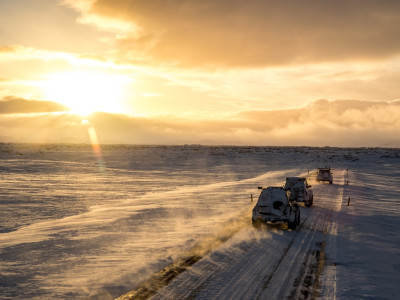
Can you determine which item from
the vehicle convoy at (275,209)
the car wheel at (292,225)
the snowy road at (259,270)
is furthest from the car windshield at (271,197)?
the snowy road at (259,270)

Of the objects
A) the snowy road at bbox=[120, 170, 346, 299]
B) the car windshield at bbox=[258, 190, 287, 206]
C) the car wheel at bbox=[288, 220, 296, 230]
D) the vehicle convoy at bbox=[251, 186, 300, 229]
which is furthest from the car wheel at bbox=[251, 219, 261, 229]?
the car wheel at bbox=[288, 220, 296, 230]

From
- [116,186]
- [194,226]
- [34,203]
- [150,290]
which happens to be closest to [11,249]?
[150,290]

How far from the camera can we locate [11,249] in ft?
39.9

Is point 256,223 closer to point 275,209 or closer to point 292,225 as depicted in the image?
point 275,209

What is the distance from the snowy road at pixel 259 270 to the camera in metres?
8.44

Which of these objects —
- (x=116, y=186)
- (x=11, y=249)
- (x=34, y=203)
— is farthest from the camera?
(x=116, y=186)

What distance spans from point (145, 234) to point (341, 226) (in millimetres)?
9671

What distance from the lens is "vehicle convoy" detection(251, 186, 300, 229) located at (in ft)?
50.8

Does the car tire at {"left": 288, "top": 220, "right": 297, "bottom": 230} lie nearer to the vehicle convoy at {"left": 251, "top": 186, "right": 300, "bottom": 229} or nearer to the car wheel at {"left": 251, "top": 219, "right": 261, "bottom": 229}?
the vehicle convoy at {"left": 251, "top": 186, "right": 300, "bottom": 229}

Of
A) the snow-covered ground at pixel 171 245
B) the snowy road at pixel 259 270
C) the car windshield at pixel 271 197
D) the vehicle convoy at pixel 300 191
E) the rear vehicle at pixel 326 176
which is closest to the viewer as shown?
the snowy road at pixel 259 270

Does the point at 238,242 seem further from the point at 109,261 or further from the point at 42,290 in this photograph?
the point at 42,290

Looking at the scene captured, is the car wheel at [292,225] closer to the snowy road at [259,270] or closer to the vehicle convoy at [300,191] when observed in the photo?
the snowy road at [259,270]

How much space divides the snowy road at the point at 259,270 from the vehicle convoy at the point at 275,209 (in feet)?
1.68

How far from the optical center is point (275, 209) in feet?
51.3
